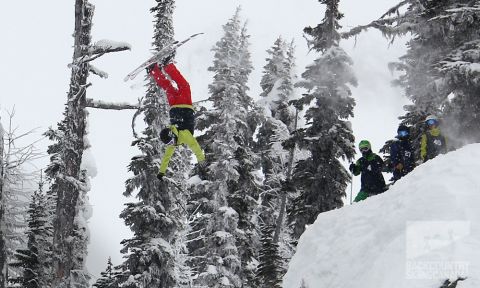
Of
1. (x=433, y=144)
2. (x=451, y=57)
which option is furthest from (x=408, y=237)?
(x=451, y=57)

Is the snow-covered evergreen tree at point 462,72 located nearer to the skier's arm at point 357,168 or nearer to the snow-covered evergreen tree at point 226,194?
the skier's arm at point 357,168

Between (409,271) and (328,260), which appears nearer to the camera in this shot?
(409,271)

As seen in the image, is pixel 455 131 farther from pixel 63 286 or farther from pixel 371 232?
pixel 63 286

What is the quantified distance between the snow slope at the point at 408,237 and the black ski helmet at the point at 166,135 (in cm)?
343

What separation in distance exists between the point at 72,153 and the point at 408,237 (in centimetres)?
588

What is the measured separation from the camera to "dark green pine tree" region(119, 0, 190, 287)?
18.7 m

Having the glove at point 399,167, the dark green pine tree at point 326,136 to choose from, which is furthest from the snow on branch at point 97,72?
the dark green pine tree at point 326,136

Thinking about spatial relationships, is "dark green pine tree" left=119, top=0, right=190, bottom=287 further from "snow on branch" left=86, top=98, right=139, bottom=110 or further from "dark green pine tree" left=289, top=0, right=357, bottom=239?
"snow on branch" left=86, top=98, right=139, bottom=110

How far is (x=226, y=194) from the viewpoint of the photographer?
22344mm

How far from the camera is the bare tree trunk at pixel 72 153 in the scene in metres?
8.74

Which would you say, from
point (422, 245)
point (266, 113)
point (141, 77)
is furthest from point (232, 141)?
point (422, 245)

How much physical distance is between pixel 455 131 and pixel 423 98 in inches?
93.6

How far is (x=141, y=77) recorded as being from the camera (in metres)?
10.3

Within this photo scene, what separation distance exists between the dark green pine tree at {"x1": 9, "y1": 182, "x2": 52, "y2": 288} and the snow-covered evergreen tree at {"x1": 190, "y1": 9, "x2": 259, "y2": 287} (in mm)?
7420
